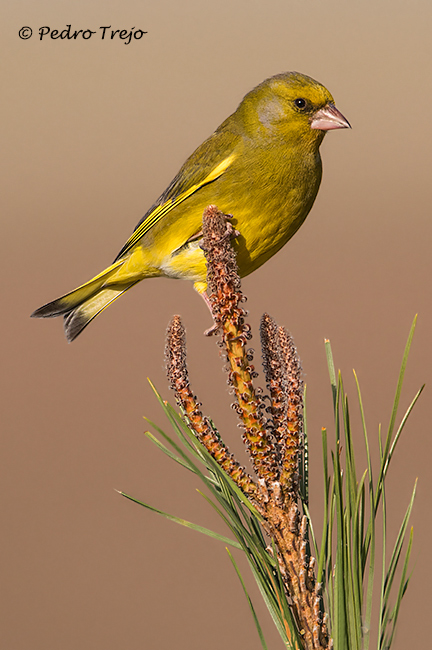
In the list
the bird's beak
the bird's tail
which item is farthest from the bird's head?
the bird's tail

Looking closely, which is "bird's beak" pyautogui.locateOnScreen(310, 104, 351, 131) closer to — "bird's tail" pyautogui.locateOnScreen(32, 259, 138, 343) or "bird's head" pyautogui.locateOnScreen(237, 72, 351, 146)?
"bird's head" pyautogui.locateOnScreen(237, 72, 351, 146)

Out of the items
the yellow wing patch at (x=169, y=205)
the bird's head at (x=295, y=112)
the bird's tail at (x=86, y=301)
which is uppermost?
the bird's head at (x=295, y=112)

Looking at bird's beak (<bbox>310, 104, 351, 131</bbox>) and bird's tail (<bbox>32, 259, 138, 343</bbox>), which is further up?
bird's beak (<bbox>310, 104, 351, 131</bbox>)

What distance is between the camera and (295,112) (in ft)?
3.97

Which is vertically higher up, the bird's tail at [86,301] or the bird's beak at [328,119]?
the bird's beak at [328,119]

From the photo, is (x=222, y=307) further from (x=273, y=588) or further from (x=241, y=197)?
(x=241, y=197)

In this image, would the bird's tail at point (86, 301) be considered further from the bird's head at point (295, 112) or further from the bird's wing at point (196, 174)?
the bird's head at point (295, 112)

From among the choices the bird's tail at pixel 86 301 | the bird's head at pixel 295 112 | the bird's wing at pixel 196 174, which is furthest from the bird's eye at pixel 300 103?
the bird's tail at pixel 86 301

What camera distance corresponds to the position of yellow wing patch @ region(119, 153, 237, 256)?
3.92 ft

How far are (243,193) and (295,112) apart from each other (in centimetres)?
22

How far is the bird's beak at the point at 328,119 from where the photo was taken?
117cm

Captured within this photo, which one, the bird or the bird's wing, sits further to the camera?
the bird's wing

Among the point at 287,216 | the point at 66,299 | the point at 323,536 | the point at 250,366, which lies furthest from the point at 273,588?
the point at 66,299

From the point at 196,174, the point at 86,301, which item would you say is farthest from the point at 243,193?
the point at 86,301
